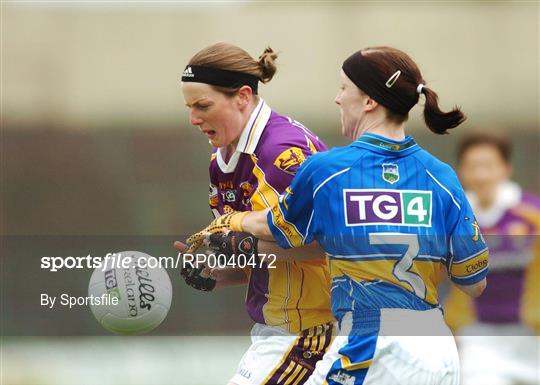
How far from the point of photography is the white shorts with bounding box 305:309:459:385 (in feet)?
10.8

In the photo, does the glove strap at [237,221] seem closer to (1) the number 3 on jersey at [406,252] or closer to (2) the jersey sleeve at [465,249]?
(1) the number 3 on jersey at [406,252]

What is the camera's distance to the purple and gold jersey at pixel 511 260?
6.54m

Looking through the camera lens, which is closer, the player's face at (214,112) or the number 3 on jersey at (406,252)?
the number 3 on jersey at (406,252)

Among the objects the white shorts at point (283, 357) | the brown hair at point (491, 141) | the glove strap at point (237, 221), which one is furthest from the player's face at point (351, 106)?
the brown hair at point (491, 141)

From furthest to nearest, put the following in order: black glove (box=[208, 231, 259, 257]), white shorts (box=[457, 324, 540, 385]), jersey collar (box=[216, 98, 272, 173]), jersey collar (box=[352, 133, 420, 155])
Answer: white shorts (box=[457, 324, 540, 385])
jersey collar (box=[216, 98, 272, 173])
black glove (box=[208, 231, 259, 257])
jersey collar (box=[352, 133, 420, 155])

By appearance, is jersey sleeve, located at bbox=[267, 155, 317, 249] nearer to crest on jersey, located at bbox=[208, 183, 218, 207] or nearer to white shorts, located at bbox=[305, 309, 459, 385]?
white shorts, located at bbox=[305, 309, 459, 385]

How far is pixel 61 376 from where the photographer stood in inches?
325

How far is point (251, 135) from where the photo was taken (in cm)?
405

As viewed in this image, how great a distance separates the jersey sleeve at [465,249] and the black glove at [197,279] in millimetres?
1012

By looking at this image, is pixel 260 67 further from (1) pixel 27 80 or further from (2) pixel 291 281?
(1) pixel 27 80

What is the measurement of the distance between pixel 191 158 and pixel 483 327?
5703 millimetres

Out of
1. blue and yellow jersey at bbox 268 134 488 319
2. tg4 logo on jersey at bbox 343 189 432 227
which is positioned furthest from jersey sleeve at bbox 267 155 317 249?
tg4 logo on jersey at bbox 343 189 432 227

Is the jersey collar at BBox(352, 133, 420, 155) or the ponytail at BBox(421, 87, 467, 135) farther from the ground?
the ponytail at BBox(421, 87, 467, 135)

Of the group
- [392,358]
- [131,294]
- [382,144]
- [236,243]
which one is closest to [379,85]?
[382,144]
